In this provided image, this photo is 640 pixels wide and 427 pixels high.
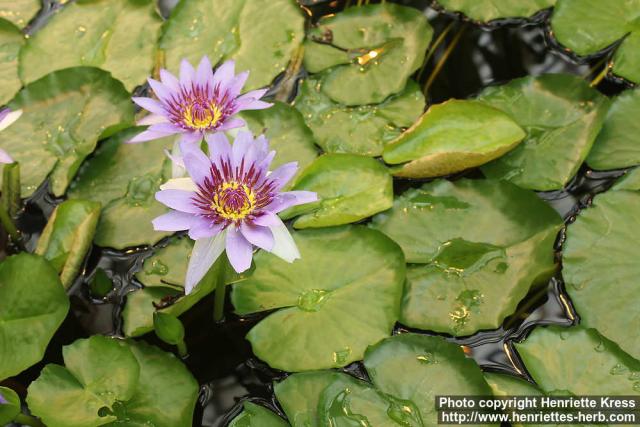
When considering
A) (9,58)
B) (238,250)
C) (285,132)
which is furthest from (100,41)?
(238,250)

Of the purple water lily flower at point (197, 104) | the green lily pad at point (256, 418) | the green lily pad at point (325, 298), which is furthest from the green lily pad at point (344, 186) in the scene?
the green lily pad at point (256, 418)

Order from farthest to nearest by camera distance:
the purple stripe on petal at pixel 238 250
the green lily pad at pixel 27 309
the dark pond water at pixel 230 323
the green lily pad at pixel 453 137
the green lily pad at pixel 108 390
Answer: the green lily pad at pixel 453 137, the dark pond water at pixel 230 323, the green lily pad at pixel 27 309, the green lily pad at pixel 108 390, the purple stripe on petal at pixel 238 250

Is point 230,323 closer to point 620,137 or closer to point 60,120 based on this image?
point 60,120

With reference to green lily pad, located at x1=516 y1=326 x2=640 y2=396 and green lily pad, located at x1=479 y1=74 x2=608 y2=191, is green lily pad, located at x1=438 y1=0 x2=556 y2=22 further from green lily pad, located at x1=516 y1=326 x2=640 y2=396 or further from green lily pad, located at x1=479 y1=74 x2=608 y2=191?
green lily pad, located at x1=516 y1=326 x2=640 y2=396

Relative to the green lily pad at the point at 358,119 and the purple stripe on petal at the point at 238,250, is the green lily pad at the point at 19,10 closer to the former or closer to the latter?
the green lily pad at the point at 358,119

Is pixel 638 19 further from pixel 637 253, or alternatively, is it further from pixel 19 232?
pixel 19 232
